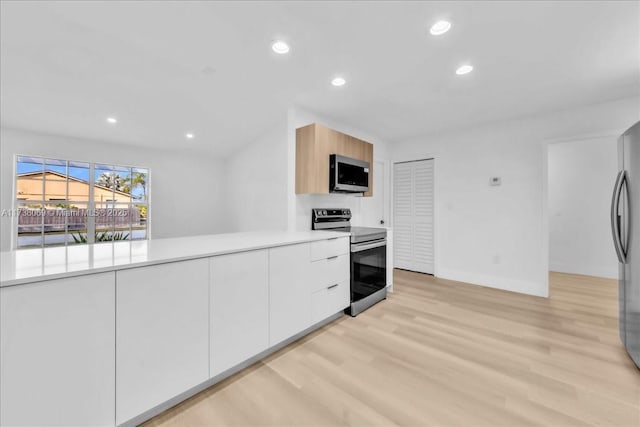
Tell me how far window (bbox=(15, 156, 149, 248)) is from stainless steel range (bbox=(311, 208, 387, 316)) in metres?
2.17

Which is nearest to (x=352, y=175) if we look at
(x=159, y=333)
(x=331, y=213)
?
(x=331, y=213)

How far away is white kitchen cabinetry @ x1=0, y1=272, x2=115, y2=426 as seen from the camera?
0.99m

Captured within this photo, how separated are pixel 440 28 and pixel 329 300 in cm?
238

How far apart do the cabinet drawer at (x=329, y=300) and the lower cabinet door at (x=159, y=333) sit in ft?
3.23

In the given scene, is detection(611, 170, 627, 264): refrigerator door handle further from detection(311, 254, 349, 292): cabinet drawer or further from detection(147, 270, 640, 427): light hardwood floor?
detection(311, 254, 349, 292): cabinet drawer

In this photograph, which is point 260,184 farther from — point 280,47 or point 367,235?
point 280,47

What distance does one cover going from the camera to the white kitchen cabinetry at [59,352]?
0.99 m

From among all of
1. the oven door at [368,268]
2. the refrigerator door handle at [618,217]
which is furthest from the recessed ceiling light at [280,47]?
the refrigerator door handle at [618,217]

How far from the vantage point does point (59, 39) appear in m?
1.97

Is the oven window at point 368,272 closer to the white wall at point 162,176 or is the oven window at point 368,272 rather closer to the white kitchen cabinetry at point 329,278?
the white kitchen cabinetry at point 329,278

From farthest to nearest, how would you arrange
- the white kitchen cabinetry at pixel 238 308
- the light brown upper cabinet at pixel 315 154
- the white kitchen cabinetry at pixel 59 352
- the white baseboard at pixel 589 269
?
the white baseboard at pixel 589 269, the light brown upper cabinet at pixel 315 154, the white kitchen cabinetry at pixel 238 308, the white kitchen cabinetry at pixel 59 352

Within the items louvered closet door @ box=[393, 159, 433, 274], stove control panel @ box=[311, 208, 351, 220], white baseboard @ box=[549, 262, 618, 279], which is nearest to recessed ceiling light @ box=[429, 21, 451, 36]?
stove control panel @ box=[311, 208, 351, 220]

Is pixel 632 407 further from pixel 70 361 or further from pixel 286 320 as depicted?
pixel 70 361

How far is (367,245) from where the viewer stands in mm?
2908
